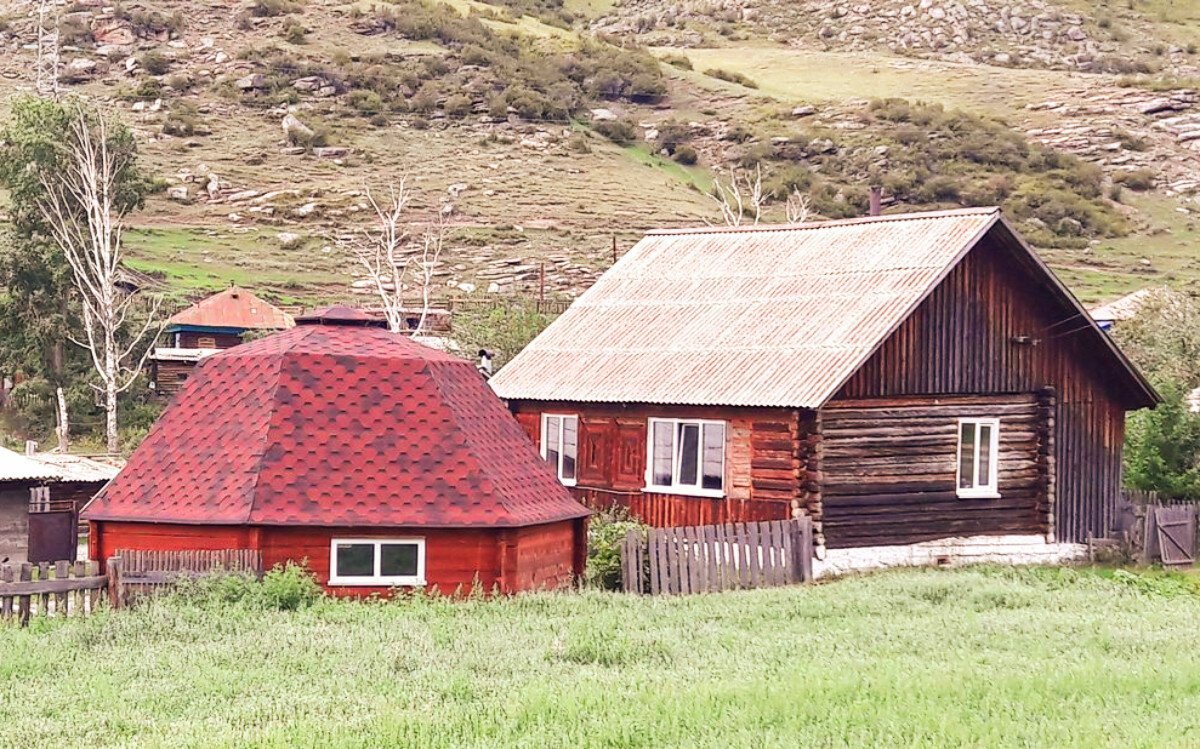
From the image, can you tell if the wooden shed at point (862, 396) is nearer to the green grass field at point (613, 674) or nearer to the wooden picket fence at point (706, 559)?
the wooden picket fence at point (706, 559)

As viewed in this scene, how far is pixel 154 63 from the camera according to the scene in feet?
360

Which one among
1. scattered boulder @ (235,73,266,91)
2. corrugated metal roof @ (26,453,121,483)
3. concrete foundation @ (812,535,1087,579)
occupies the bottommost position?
concrete foundation @ (812,535,1087,579)

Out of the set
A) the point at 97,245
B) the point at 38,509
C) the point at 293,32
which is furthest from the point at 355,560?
the point at 293,32

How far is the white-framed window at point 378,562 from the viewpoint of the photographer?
902 inches

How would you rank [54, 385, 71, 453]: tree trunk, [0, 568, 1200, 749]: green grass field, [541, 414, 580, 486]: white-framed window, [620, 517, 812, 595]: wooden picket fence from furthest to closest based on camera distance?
[54, 385, 71, 453]: tree trunk, [541, 414, 580, 486]: white-framed window, [620, 517, 812, 595]: wooden picket fence, [0, 568, 1200, 749]: green grass field

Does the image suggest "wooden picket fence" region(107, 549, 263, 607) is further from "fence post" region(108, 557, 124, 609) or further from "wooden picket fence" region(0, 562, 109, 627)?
"wooden picket fence" region(0, 562, 109, 627)

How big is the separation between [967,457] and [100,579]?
15.8 meters

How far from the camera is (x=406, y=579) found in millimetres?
23016

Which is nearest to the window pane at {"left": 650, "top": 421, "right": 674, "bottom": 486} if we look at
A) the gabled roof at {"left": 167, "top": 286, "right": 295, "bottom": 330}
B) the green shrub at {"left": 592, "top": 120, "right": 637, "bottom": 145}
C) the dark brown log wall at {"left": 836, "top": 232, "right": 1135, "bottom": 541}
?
the dark brown log wall at {"left": 836, "top": 232, "right": 1135, "bottom": 541}

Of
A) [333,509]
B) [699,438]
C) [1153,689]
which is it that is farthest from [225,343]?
[1153,689]

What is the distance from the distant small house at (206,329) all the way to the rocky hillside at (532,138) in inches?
318

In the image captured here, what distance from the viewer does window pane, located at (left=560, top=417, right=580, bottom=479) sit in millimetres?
32062

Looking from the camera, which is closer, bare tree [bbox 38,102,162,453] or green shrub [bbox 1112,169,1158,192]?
bare tree [bbox 38,102,162,453]

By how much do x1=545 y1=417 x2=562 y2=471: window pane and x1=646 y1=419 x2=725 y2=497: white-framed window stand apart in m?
2.93
